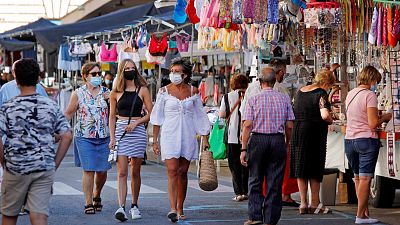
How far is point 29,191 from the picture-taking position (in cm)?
808

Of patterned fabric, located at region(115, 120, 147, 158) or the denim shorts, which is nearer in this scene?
A: the denim shorts

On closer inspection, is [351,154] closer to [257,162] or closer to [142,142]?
[257,162]

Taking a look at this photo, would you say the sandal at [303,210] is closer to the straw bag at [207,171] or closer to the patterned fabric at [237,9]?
the straw bag at [207,171]

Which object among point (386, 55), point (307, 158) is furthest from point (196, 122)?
point (386, 55)

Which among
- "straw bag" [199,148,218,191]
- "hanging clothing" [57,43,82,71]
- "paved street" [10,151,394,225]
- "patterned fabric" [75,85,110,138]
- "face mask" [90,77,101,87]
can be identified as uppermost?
"hanging clothing" [57,43,82,71]

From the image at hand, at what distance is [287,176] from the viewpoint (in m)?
13.5

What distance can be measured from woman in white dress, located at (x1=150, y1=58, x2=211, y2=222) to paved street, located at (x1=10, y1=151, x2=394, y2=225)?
0.39 metres

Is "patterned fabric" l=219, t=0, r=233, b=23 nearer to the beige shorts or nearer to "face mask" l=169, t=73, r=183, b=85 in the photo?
"face mask" l=169, t=73, r=183, b=85

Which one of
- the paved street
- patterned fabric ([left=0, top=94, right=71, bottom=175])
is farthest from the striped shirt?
patterned fabric ([left=0, top=94, right=71, bottom=175])

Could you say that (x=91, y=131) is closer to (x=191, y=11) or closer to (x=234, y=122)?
(x=234, y=122)

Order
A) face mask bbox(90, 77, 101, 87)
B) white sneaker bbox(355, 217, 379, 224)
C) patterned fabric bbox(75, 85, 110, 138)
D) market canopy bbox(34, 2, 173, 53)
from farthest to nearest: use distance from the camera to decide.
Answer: market canopy bbox(34, 2, 173, 53) < face mask bbox(90, 77, 101, 87) < patterned fabric bbox(75, 85, 110, 138) < white sneaker bbox(355, 217, 379, 224)

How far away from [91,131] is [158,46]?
854cm

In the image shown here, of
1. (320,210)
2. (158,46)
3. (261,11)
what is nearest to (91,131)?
(261,11)

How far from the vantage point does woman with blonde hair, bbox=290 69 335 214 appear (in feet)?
40.8
